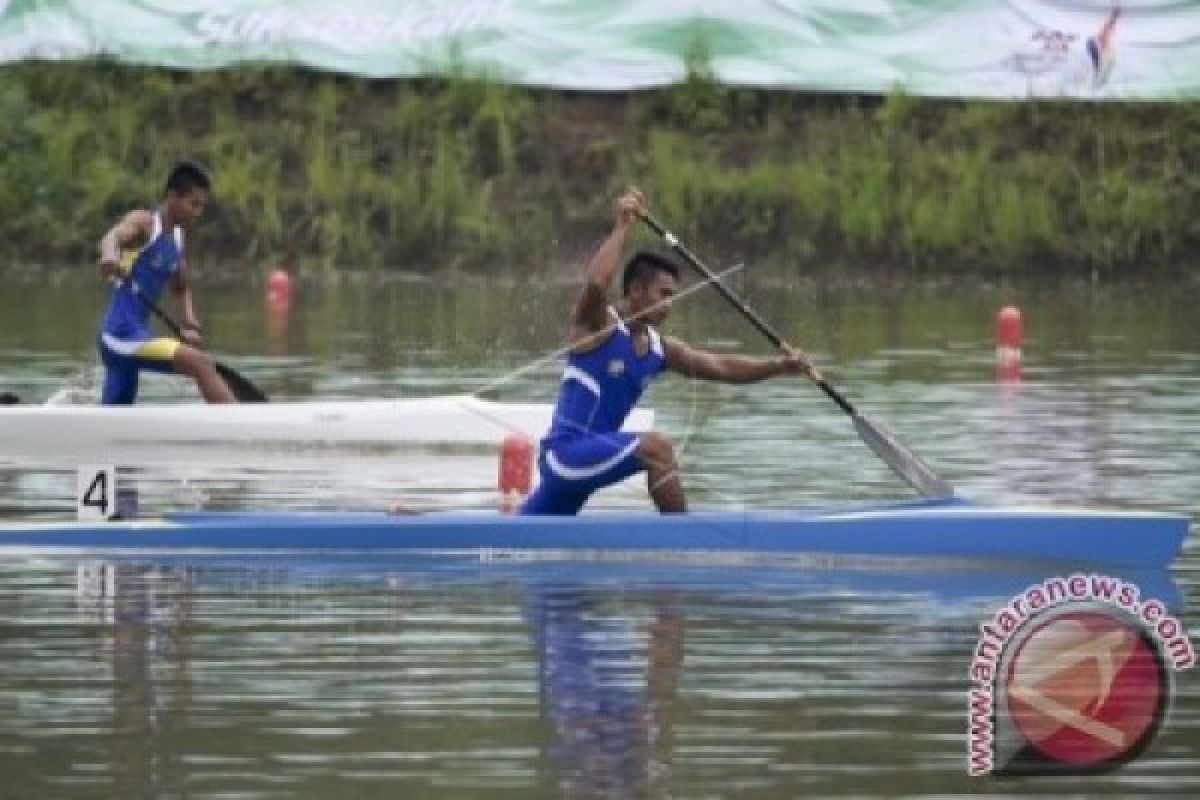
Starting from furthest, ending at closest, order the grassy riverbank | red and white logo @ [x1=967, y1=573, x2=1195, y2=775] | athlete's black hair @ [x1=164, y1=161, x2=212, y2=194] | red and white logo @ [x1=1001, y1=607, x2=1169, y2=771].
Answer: the grassy riverbank
athlete's black hair @ [x1=164, y1=161, x2=212, y2=194]
red and white logo @ [x1=1001, y1=607, x2=1169, y2=771]
red and white logo @ [x1=967, y1=573, x2=1195, y2=775]

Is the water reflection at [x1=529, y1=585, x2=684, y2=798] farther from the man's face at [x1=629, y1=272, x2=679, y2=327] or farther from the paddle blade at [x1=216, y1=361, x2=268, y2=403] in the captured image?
the paddle blade at [x1=216, y1=361, x2=268, y2=403]

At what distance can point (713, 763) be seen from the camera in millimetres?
13711

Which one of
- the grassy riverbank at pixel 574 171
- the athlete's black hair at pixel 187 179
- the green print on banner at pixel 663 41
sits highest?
the green print on banner at pixel 663 41

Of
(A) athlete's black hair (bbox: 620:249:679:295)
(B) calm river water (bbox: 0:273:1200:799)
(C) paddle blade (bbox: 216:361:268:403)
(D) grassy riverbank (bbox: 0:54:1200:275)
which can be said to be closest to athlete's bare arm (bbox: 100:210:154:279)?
(C) paddle blade (bbox: 216:361:268:403)

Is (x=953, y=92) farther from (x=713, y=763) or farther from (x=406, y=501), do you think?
(x=713, y=763)

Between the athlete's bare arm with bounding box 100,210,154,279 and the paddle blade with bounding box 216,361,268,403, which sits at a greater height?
the athlete's bare arm with bounding box 100,210,154,279

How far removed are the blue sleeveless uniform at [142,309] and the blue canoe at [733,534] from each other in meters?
5.99

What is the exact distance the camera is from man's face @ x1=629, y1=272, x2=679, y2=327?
1869 centimetres

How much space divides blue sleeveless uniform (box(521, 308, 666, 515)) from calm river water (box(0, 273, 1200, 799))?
1.72 ft

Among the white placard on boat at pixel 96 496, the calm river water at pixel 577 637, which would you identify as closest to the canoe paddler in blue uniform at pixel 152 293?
the calm river water at pixel 577 637

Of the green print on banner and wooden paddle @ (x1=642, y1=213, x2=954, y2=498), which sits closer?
wooden paddle @ (x1=642, y1=213, x2=954, y2=498)

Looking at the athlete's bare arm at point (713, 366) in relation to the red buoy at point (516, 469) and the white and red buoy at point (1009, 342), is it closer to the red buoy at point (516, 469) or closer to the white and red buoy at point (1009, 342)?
the red buoy at point (516, 469)

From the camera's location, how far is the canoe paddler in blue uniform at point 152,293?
24.8 meters

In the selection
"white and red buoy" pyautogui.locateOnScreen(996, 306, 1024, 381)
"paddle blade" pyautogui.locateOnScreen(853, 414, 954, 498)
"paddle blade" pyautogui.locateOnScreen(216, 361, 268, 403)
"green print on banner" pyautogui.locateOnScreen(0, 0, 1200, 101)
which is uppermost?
"green print on banner" pyautogui.locateOnScreen(0, 0, 1200, 101)
